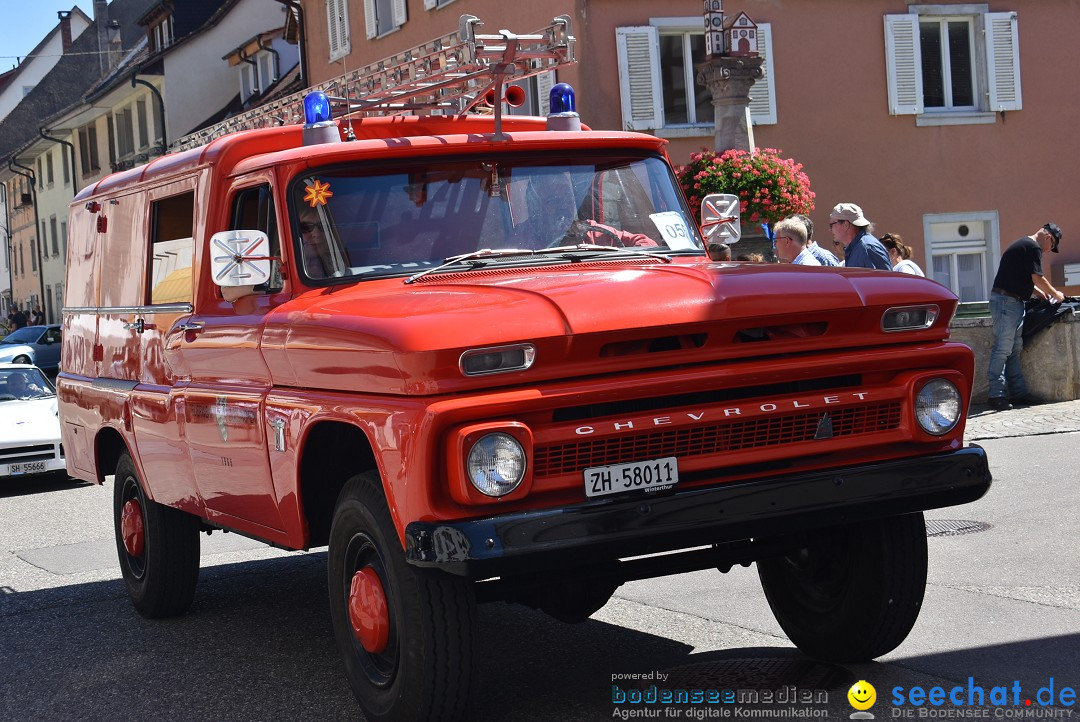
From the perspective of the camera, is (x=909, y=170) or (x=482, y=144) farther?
(x=909, y=170)

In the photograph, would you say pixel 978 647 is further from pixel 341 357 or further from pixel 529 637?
pixel 341 357

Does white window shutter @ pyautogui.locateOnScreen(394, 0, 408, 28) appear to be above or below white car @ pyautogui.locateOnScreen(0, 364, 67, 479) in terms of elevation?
above

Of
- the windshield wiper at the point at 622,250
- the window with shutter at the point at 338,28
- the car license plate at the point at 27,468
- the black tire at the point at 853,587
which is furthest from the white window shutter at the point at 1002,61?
the black tire at the point at 853,587

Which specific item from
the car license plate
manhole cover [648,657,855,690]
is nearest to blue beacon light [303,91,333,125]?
manhole cover [648,657,855,690]

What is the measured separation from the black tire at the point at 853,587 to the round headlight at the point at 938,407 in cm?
50

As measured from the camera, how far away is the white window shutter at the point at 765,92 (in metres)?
22.8

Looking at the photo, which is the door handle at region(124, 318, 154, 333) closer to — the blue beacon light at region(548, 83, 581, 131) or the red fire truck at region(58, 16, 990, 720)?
the red fire truck at region(58, 16, 990, 720)

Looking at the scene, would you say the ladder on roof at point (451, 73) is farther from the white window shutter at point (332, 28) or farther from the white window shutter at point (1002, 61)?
the white window shutter at point (332, 28)

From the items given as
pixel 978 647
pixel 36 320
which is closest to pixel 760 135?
pixel 978 647

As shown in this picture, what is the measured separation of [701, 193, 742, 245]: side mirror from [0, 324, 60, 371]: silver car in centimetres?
2748

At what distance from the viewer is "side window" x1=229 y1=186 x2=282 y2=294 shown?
596 centimetres

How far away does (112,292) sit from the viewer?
803 centimetres

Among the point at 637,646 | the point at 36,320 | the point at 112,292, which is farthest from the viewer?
the point at 36,320

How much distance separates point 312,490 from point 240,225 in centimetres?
147
